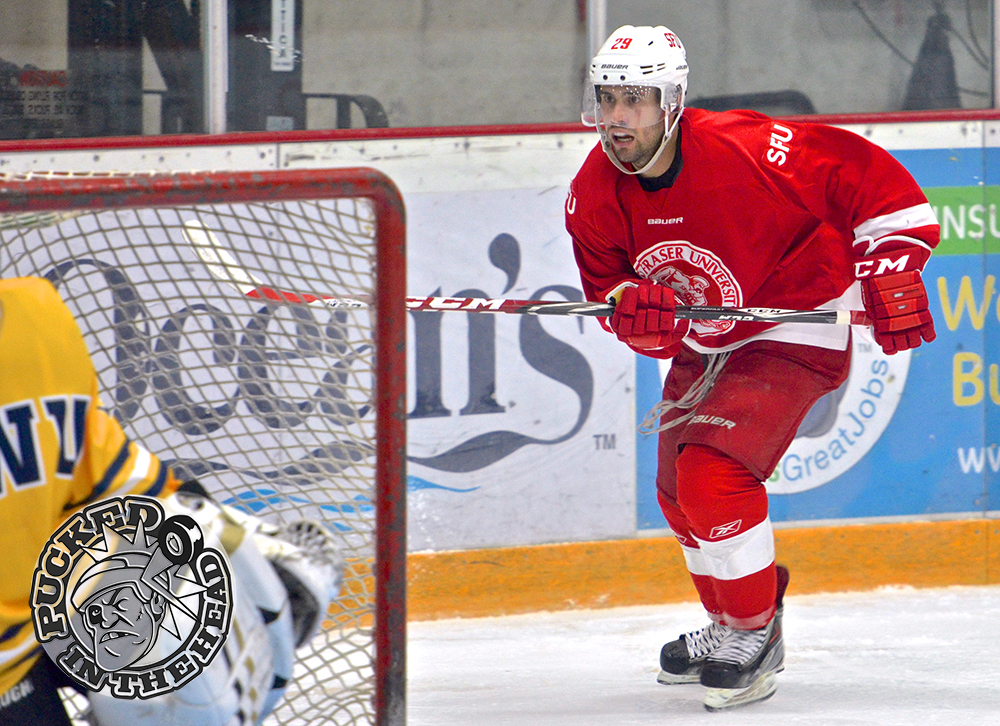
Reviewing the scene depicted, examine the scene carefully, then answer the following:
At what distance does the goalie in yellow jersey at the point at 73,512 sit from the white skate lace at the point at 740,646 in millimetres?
1021

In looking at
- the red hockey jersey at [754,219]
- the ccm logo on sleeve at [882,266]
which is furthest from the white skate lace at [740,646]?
the ccm logo on sleeve at [882,266]

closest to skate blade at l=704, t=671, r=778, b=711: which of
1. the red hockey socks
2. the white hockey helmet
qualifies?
the red hockey socks

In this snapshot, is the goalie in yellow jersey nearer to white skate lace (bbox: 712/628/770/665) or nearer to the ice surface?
the ice surface

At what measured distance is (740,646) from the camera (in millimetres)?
2111

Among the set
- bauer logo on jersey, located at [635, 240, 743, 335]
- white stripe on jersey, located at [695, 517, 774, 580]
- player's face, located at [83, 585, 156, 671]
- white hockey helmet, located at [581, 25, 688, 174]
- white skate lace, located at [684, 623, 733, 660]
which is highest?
white hockey helmet, located at [581, 25, 688, 174]

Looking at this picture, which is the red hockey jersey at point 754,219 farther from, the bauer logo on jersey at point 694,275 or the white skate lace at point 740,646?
the white skate lace at point 740,646

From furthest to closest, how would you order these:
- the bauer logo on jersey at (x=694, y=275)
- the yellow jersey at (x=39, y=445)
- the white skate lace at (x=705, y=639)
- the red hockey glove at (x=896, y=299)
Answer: the white skate lace at (x=705, y=639) < the bauer logo on jersey at (x=694, y=275) < the red hockey glove at (x=896, y=299) < the yellow jersey at (x=39, y=445)

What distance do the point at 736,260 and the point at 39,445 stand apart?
4.28ft

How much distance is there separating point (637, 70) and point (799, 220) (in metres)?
0.39

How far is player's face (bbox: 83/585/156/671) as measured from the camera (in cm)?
121

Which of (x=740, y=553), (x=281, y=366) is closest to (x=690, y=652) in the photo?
(x=740, y=553)

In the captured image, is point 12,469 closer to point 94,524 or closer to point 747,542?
point 94,524

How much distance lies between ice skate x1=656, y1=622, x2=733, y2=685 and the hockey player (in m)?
0.03

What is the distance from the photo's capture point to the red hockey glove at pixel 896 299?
198 centimetres
